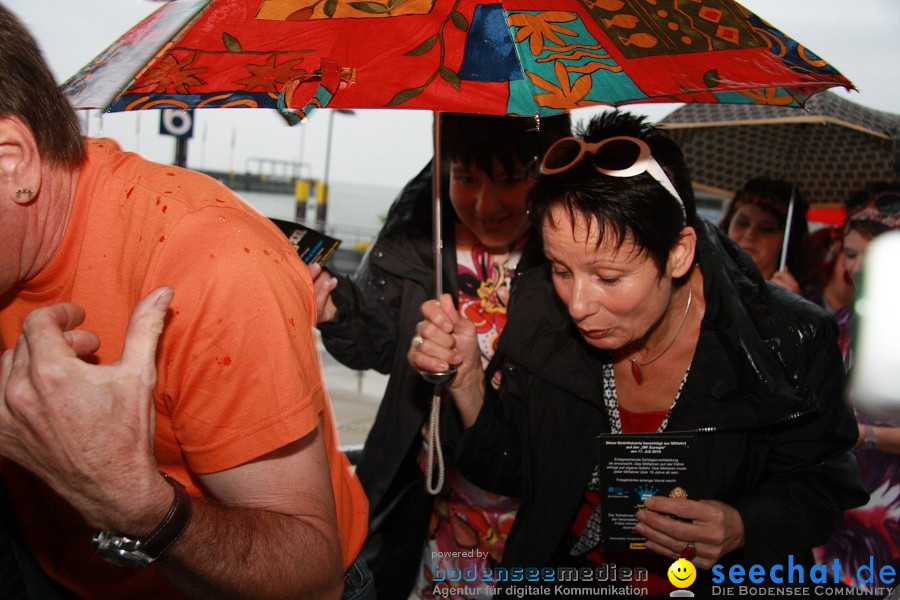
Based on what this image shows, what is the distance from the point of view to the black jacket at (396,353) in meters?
2.62

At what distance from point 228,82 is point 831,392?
5.84 feet

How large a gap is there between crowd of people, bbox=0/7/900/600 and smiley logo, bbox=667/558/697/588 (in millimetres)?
47

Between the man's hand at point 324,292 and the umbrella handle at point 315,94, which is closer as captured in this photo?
the umbrella handle at point 315,94

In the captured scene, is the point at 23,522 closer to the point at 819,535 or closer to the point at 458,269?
the point at 458,269

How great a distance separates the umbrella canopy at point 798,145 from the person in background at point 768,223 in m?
0.12

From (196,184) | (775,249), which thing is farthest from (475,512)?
(775,249)

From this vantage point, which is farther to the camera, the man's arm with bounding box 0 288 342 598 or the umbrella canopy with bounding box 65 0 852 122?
the umbrella canopy with bounding box 65 0 852 122

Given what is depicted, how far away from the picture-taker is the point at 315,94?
1.56 meters

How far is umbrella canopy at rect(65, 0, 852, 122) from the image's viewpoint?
4.99ft

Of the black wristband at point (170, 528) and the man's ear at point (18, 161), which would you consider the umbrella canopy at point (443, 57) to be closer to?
the man's ear at point (18, 161)

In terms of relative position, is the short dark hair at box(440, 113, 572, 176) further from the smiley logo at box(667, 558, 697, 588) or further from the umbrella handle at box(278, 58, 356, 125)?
the smiley logo at box(667, 558, 697, 588)

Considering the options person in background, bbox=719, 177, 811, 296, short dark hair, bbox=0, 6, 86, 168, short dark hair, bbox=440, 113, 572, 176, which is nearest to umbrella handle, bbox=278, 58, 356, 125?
short dark hair, bbox=0, 6, 86, 168

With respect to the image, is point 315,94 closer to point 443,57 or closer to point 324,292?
point 443,57

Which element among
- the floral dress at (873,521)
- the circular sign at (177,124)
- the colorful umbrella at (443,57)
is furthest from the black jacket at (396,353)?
the circular sign at (177,124)
